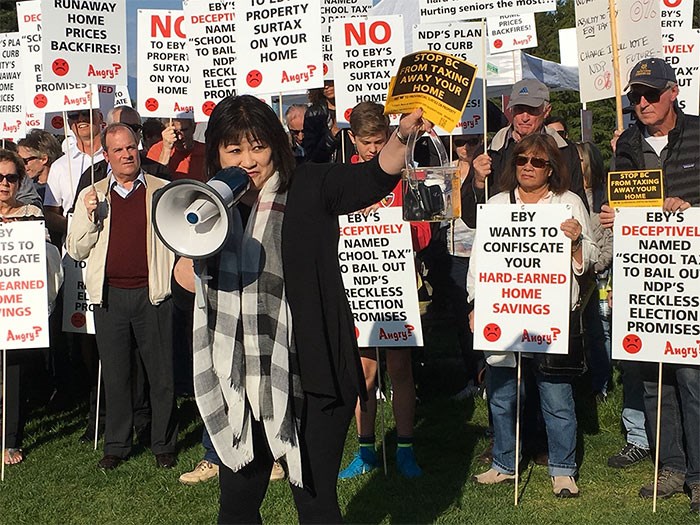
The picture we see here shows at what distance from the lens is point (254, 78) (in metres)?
8.16

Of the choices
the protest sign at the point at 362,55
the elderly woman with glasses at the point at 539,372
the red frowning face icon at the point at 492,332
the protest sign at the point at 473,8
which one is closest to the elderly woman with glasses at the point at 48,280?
the protest sign at the point at 362,55

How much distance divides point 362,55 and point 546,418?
3468 mm

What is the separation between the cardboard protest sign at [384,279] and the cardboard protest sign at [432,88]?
2842 millimetres

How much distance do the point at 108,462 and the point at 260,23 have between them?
3584 millimetres

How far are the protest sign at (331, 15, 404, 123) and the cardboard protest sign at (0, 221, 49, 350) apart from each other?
8.90 ft

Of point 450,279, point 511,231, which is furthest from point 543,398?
point 450,279

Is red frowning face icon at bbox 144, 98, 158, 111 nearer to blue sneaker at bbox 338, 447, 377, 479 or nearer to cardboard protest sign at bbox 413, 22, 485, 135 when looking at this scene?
cardboard protest sign at bbox 413, 22, 485, 135

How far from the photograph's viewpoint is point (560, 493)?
6438mm

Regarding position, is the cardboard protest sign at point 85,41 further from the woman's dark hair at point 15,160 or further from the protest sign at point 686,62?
the protest sign at point 686,62

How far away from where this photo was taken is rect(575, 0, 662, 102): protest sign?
24.8ft

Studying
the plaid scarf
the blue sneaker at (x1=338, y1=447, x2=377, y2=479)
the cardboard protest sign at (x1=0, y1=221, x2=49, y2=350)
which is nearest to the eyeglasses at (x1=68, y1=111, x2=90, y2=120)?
the cardboard protest sign at (x1=0, y1=221, x2=49, y2=350)

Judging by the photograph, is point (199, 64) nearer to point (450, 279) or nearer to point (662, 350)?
point (450, 279)

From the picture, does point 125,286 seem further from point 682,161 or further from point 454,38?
point 682,161

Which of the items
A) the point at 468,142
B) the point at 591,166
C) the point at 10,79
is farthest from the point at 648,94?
the point at 10,79
